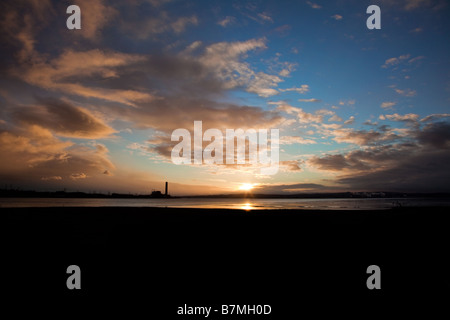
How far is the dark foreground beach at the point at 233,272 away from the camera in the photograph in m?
4.80

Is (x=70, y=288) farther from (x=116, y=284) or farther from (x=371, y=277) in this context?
(x=371, y=277)

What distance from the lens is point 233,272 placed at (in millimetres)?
6391

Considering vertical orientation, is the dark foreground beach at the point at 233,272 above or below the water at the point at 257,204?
above

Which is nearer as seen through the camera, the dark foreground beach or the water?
the dark foreground beach

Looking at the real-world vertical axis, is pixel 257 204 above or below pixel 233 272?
below

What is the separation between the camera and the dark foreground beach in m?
4.80

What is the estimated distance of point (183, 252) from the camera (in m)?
A: 8.25

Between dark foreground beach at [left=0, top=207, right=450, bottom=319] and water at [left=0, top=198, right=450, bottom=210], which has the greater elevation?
dark foreground beach at [left=0, top=207, right=450, bottom=319]

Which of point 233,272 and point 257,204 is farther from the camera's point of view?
point 257,204

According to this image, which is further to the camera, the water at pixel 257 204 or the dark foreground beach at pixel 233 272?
the water at pixel 257 204
